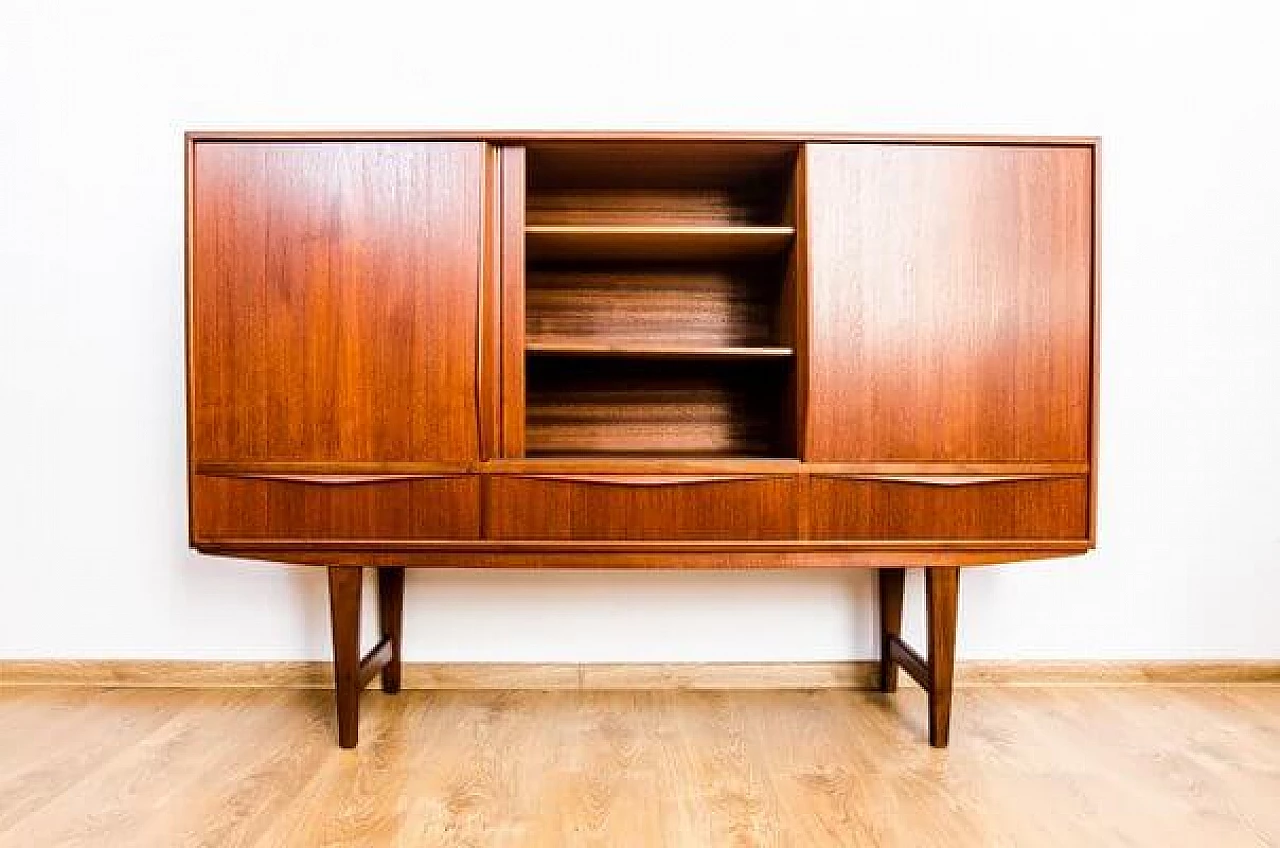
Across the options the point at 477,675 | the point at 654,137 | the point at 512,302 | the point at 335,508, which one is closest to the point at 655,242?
the point at 654,137

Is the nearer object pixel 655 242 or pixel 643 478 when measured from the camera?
pixel 643 478

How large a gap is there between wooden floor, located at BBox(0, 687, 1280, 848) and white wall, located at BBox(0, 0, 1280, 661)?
0.17 meters

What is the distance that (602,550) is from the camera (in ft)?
5.25

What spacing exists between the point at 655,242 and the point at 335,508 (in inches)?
33.4

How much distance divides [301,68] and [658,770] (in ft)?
5.94

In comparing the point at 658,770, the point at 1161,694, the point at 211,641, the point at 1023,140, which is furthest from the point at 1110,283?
the point at 211,641

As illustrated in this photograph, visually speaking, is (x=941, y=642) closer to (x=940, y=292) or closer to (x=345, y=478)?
(x=940, y=292)

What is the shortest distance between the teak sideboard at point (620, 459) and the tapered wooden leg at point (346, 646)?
0.20ft

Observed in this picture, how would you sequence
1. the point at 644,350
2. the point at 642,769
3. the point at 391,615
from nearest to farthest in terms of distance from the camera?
1. the point at 642,769
2. the point at 644,350
3. the point at 391,615

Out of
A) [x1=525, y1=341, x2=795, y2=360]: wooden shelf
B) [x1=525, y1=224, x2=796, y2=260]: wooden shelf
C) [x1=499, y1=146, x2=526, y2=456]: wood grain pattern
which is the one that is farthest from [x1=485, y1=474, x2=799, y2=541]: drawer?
[x1=525, y1=224, x2=796, y2=260]: wooden shelf

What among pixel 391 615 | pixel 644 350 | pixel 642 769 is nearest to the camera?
pixel 642 769

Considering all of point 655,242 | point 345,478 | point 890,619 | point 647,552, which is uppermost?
point 655,242

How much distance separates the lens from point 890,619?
79.1 inches

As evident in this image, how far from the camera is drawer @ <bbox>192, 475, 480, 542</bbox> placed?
5.23ft
